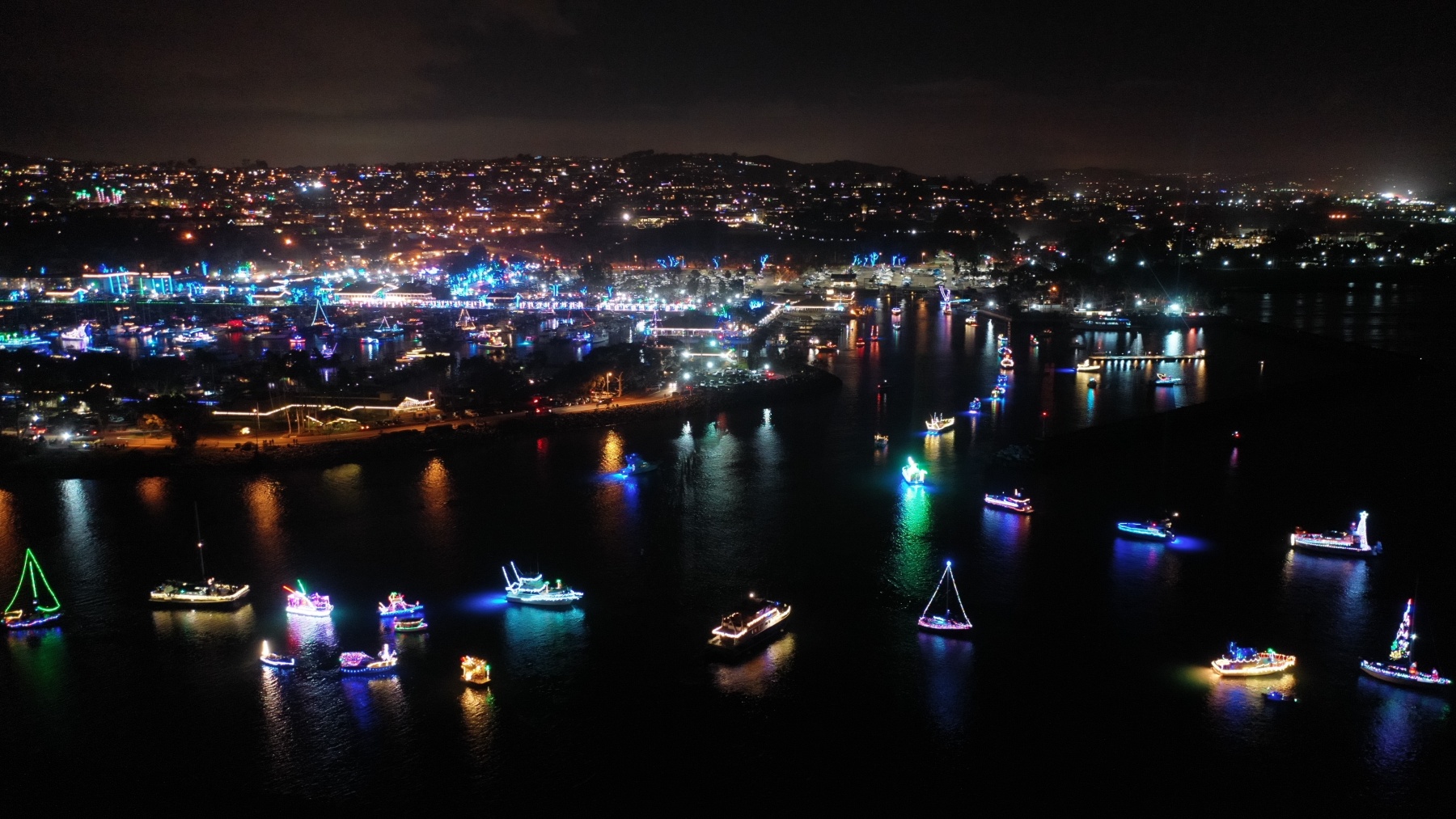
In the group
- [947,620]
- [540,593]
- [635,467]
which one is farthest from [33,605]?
[947,620]

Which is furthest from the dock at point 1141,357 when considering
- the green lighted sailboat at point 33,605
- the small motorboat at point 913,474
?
the green lighted sailboat at point 33,605

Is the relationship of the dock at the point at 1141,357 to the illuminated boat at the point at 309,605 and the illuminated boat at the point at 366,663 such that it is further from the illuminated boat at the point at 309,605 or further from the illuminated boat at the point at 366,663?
the illuminated boat at the point at 366,663

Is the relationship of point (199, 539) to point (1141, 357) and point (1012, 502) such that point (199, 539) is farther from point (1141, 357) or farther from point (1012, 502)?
point (1141, 357)

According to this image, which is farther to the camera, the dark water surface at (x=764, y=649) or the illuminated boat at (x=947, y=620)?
the illuminated boat at (x=947, y=620)

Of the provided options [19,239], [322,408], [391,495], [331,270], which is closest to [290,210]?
[331,270]

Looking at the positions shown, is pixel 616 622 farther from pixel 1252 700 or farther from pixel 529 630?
pixel 1252 700

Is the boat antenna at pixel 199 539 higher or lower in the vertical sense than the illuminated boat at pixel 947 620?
higher
